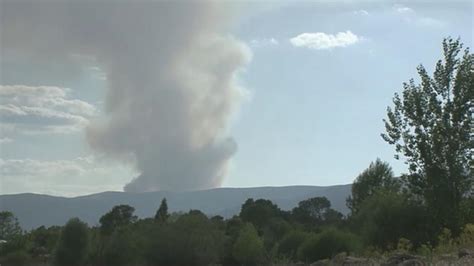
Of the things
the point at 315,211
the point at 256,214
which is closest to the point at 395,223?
the point at 256,214

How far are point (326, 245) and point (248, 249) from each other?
184 inches

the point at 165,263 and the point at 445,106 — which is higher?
the point at 445,106

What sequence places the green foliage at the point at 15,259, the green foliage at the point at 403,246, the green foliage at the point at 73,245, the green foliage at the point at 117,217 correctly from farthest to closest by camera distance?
the green foliage at the point at 117,217
the green foliage at the point at 15,259
the green foliage at the point at 73,245
the green foliage at the point at 403,246

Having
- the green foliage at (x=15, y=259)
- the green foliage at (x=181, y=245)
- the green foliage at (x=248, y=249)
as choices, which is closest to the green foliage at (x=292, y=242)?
the green foliage at (x=248, y=249)

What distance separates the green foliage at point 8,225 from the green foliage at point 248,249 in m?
25.8

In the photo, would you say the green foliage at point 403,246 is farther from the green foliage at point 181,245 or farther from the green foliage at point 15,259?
the green foliage at point 15,259

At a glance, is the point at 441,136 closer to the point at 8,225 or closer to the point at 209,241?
the point at 209,241

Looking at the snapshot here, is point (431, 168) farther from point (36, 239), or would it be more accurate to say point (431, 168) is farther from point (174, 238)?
point (36, 239)

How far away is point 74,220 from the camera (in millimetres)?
38375

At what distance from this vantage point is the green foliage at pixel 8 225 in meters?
54.6

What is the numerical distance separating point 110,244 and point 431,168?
64.1 ft

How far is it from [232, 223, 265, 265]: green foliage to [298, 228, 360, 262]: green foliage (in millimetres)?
2494

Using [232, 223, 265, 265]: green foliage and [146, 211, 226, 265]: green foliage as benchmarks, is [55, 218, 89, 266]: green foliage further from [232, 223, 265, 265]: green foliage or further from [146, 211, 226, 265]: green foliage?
[232, 223, 265, 265]: green foliage

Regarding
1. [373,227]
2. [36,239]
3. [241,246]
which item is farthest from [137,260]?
[36,239]
